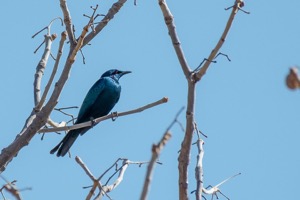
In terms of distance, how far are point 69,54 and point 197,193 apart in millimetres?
1502

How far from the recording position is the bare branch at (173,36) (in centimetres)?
435

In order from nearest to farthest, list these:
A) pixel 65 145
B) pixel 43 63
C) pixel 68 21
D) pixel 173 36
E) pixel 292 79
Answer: pixel 292 79 < pixel 173 36 < pixel 68 21 < pixel 43 63 < pixel 65 145

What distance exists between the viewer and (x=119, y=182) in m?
4.78

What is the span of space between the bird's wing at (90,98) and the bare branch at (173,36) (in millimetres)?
4407

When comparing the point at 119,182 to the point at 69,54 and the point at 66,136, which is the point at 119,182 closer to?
the point at 69,54

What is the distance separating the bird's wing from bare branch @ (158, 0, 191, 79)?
4407mm

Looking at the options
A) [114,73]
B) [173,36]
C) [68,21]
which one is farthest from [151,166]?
[114,73]

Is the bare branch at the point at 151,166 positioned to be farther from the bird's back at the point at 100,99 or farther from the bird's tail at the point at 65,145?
the bird's back at the point at 100,99

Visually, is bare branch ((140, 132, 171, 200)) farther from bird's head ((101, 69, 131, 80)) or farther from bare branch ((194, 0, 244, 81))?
bird's head ((101, 69, 131, 80))

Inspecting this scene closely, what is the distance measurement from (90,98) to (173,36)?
483 cm

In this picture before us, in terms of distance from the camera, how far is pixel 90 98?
927 cm

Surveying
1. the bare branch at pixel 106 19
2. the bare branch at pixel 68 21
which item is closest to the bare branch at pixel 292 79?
the bare branch at pixel 68 21

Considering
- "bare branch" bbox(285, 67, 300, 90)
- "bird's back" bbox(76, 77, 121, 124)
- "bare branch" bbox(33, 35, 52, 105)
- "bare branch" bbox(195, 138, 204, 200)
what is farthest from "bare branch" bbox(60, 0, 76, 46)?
"bird's back" bbox(76, 77, 121, 124)

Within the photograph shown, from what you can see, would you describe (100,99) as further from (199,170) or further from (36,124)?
(199,170)
